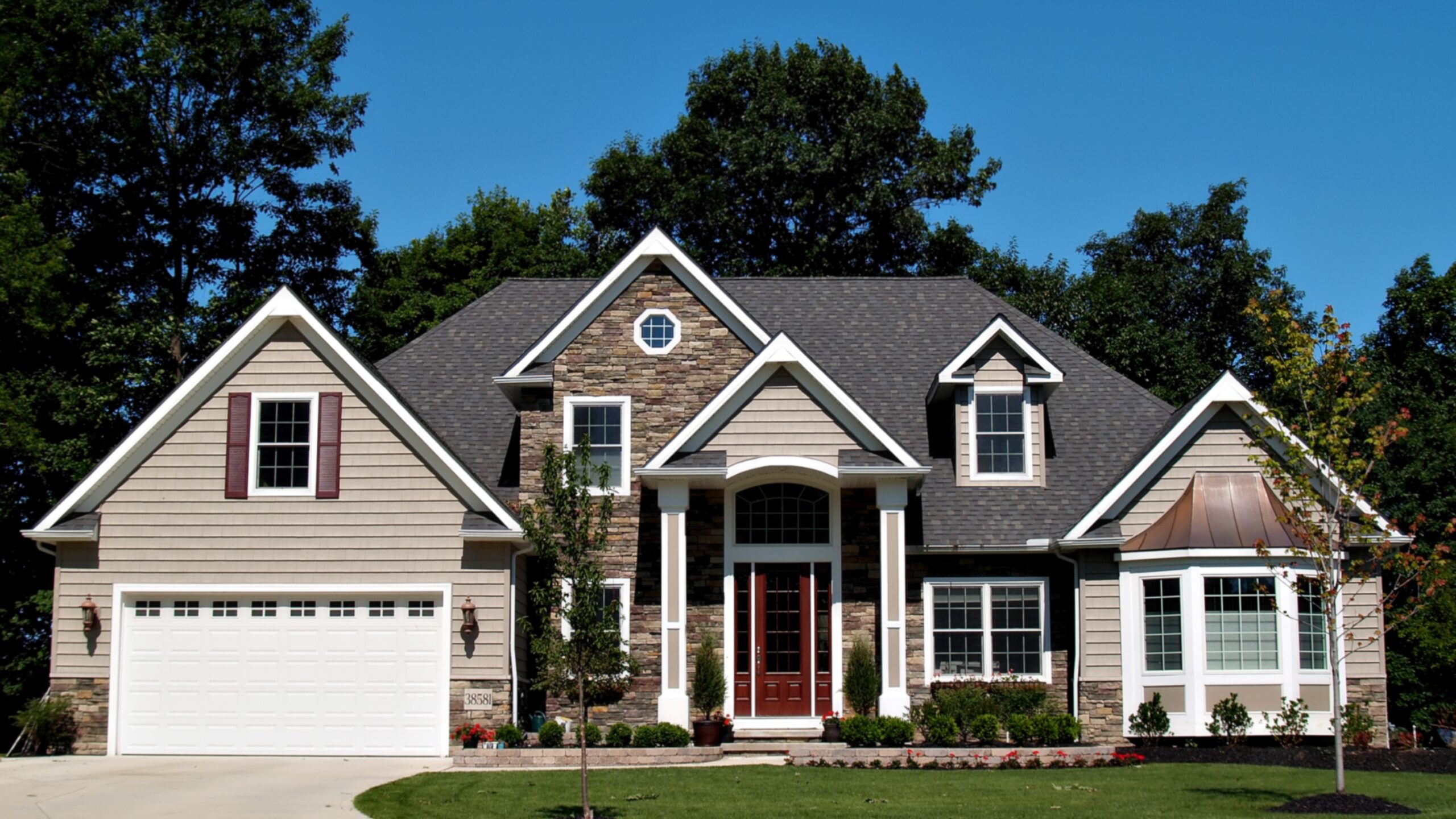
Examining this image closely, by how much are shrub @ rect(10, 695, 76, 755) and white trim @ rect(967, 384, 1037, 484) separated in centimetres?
1432

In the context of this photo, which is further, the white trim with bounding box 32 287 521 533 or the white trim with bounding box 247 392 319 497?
the white trim with bounding box 247 392 319 497

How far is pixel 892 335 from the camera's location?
1068 inches

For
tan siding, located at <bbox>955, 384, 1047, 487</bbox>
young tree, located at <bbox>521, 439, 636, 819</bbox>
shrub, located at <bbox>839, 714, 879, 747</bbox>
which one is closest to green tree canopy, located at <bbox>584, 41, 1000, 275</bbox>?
tan siding, located at <bbox>955, 384, 1047, 487</bbox>

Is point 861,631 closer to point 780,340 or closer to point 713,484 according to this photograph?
point 713,484

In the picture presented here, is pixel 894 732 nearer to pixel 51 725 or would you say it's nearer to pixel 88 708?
pixel 88 708

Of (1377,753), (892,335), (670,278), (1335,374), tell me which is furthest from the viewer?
(892,335)

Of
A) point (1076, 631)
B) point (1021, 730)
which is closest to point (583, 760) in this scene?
point (1021, 730)

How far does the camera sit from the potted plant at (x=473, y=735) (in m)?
20.6

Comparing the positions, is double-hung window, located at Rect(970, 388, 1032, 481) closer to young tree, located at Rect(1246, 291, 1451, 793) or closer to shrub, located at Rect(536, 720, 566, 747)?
young tree, located at Rect(1246, 291, 1451, 793)

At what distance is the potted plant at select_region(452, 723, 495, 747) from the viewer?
2064cm

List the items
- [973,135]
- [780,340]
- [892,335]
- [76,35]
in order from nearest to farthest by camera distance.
Answer: 1. [780,340]
2. [892,335]
3. [76,35]
4. [973,135]

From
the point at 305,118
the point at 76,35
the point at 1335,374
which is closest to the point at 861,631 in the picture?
the point at 1335,374

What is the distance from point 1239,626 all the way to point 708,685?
7.98m

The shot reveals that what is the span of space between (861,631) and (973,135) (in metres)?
24.1
